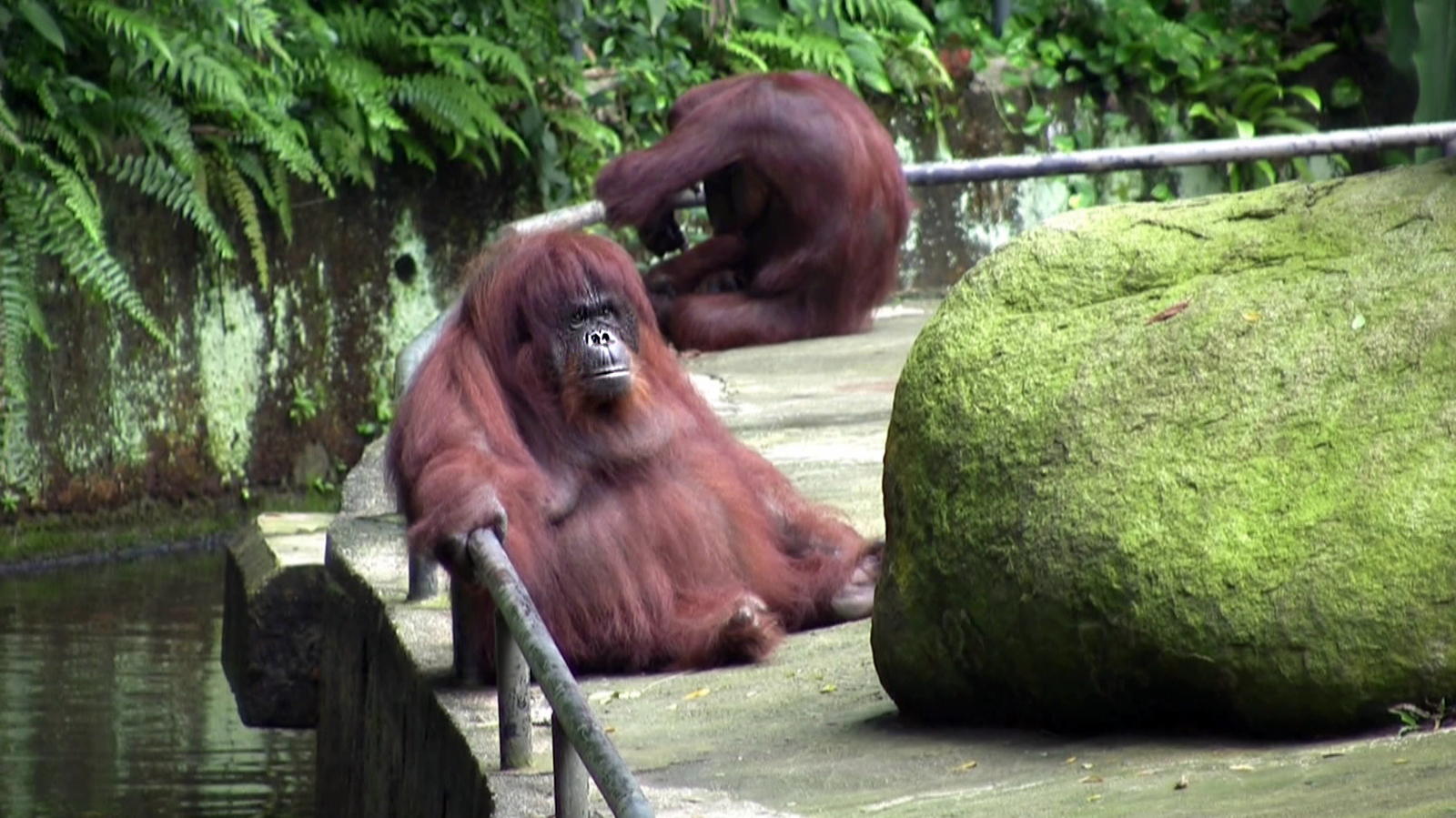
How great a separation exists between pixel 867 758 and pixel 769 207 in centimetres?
561

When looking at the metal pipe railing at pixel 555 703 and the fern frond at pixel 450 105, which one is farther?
the fern frond at pixel 450 105

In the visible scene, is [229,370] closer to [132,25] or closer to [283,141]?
[283,141]

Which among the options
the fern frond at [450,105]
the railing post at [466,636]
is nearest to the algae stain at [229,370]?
the fern frond at [450,105]

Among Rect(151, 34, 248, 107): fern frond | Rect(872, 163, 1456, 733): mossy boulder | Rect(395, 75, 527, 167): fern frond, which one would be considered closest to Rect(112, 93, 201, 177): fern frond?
Rect(151, 34, 248, 107): fern frond

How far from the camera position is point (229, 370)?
28.7ft

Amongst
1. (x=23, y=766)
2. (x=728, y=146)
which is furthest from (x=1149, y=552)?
(x=728, y=146)

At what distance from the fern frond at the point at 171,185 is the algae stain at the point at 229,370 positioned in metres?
0.49

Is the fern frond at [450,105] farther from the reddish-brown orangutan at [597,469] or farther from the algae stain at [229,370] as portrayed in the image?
the reddish-brown orangutan at [597,469]

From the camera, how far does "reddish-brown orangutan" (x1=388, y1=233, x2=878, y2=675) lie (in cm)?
414

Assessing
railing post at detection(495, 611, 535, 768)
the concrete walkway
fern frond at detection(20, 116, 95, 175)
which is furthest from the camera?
fern frond at detection(20, 116, 95, 175)

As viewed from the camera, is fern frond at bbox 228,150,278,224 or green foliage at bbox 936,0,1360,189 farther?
green foliage at bbox 936,0,1360,189

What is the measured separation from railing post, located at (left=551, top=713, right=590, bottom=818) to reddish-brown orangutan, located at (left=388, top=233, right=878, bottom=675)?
1204mm

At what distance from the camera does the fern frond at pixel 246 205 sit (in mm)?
8375

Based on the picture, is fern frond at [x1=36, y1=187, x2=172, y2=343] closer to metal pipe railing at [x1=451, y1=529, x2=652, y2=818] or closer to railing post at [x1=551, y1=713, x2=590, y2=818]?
metal pipe railing at [x1=451, y1=529, x2=652, y2=818]
